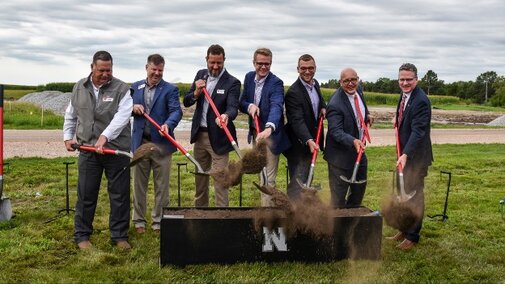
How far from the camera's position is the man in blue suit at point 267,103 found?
562 cm

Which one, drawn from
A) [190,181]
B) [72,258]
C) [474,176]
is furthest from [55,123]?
[72,258]

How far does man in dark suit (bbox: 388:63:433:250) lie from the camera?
5422 millimetres

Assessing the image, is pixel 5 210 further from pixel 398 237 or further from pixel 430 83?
pixel 430 83

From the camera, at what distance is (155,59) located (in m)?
5.85

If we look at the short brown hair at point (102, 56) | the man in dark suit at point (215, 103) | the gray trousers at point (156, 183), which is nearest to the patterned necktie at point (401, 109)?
the man in dark suit at point (215, 103)

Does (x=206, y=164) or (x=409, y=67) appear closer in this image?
(x=409, y=67)

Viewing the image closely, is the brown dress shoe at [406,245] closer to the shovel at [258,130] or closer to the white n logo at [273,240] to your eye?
the white n logo at [273,240]

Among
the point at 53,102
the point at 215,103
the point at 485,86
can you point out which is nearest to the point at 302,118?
the point at 215,103

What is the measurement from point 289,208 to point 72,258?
80.9 inches

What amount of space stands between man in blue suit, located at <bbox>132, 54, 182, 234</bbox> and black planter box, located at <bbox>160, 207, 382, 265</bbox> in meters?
0.95

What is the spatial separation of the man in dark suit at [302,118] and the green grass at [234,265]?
36cm

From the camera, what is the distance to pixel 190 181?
9.37 m

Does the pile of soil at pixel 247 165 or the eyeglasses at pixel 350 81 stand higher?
the eyeglasses at pixel 350 81

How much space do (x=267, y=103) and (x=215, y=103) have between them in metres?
0.57
